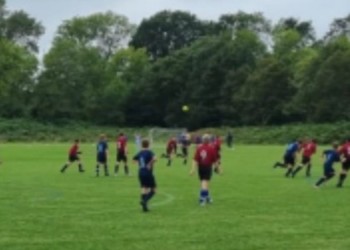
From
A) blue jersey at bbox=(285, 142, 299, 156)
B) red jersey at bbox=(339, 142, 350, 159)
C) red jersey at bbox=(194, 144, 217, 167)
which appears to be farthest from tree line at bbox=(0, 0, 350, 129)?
red jersey at bbox=(194, 144, 217, 167)

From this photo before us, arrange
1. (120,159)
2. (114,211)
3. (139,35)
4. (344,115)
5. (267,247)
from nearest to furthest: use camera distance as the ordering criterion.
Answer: (267,247) < (114,211) < (120,159) < (344,115) < (139,35)

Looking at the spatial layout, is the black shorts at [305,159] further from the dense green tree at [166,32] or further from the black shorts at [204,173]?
the dense green tree at [166,32]

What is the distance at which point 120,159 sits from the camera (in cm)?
3644

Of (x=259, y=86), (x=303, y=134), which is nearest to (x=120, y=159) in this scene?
(x=303, y=134)

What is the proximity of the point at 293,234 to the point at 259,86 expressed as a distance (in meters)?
91.1

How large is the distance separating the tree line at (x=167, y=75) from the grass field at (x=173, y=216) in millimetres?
69815

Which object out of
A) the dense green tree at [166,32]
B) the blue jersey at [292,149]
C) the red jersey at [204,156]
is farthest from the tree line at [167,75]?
the red jersey at [204,156]

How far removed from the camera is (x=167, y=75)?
4628 inches

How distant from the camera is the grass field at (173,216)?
1495 centimetres

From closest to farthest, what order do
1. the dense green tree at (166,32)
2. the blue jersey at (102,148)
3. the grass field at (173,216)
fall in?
the grass field at (173,216)
the blue jersey at (102,148)
the dense green tree at (166,32)

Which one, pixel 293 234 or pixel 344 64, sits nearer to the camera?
pixel 293 234

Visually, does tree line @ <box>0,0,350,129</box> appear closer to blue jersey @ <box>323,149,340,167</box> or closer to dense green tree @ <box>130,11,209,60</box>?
dense green tree @ <box>130,11,209,60</box>

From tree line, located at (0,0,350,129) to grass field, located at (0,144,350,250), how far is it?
69.8m

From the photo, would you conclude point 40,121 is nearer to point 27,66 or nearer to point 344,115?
point 27,66
